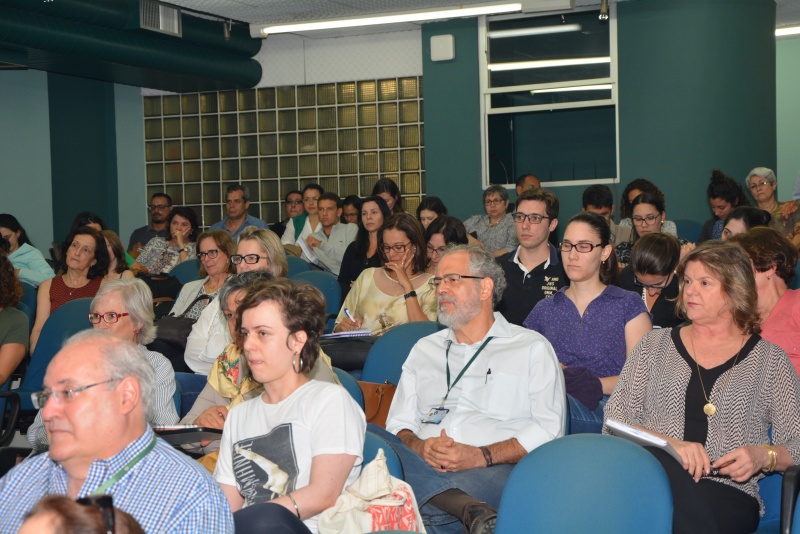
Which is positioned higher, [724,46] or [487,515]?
[724,46]

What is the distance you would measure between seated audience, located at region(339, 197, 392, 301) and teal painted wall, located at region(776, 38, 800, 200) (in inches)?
256

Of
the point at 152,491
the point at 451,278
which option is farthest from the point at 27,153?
the point at 152,491

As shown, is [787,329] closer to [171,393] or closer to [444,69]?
[171,393]

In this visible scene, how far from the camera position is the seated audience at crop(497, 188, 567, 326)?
180 inches

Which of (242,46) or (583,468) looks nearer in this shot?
(583,468)

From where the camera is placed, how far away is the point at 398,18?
899 centimetres

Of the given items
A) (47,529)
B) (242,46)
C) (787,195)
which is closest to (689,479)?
(47,529)

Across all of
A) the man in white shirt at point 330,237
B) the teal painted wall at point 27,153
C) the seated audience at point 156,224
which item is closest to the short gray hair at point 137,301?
the man in white shirt at point 330,237

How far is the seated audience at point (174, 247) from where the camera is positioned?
24.5 feet

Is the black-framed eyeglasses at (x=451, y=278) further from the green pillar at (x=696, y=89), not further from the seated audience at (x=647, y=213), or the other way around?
the green pillar at (x=696, y=89)

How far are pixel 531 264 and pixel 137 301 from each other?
2015mm

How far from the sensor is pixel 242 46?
393 inches

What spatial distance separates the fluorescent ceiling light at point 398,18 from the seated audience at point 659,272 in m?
4.94

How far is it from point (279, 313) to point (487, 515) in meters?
0.84
